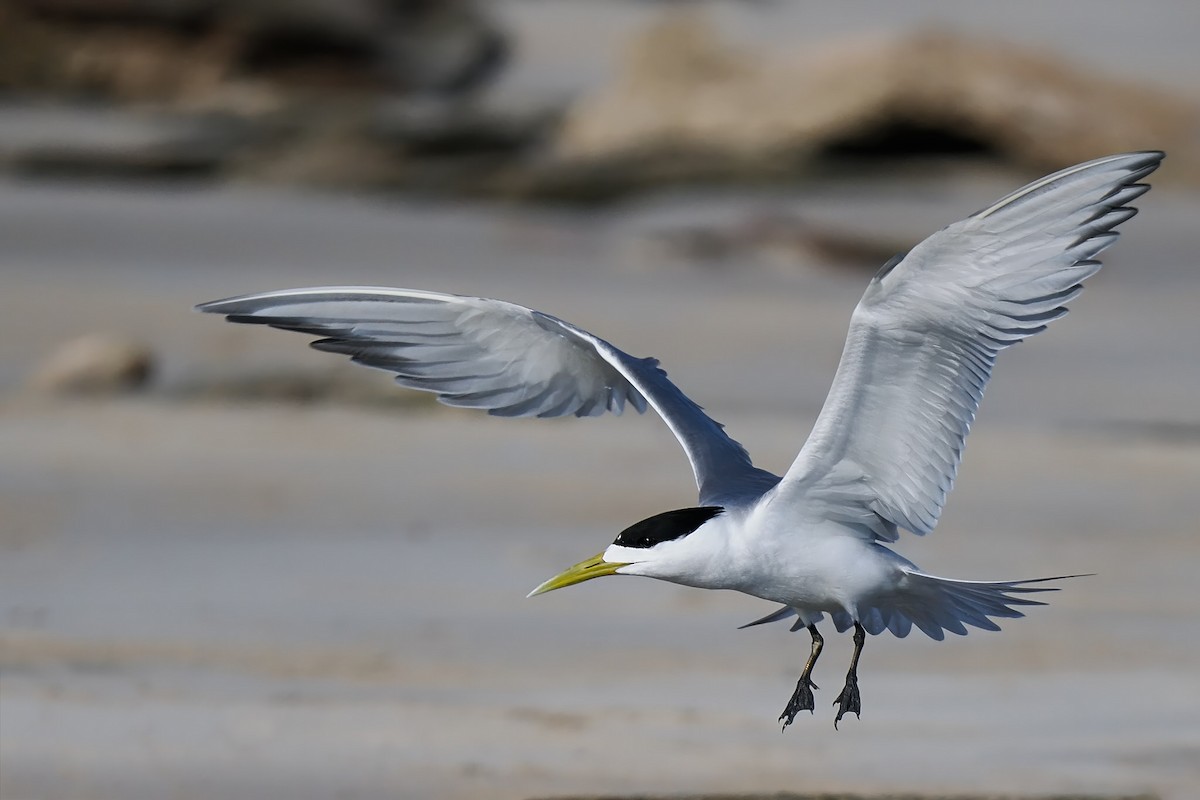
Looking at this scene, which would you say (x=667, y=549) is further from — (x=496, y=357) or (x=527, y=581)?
(x=527, y=581)

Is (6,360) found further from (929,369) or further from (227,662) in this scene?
(929,369)

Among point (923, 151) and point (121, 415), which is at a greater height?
point (923, 151)

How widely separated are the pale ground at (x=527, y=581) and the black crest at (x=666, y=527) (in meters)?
0.93

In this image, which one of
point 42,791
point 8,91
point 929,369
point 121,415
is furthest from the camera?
point 8,91

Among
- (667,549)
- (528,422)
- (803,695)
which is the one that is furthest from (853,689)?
(528,422)

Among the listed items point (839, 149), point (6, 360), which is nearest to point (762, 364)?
point (6, 360)

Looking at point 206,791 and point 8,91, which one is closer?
point 206,791

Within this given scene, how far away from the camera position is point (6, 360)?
12.7 meters

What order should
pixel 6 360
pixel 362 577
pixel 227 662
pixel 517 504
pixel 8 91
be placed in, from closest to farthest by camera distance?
pixel 227 662
pixel 362 577
pixel 517 504
pixel 6 360
pixel 8 91

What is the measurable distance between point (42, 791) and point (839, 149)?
42.3 feet

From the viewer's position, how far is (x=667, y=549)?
557 centimetres

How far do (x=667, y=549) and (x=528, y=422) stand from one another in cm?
596

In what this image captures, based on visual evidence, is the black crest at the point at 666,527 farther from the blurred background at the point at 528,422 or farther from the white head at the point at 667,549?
the blurred background at the point at 528,422

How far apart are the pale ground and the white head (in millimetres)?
868
